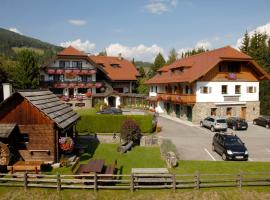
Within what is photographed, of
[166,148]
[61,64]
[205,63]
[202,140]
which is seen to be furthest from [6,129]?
[61,64]

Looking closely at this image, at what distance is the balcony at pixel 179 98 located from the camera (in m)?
41.0

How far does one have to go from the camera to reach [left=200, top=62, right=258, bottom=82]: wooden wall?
136 ft

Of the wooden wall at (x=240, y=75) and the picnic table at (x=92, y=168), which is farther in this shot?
the wooden wall at (x=240, y=75)

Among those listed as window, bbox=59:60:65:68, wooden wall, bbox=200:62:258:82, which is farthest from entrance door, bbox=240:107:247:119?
window, bbox=59:60:65:68

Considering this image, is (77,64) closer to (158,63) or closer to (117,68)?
(117,68)

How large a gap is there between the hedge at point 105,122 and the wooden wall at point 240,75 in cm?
1297

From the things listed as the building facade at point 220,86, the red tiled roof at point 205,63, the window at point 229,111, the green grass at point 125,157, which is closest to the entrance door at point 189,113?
the building facade at point 220,86

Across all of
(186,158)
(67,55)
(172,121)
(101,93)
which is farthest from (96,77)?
(186,158)

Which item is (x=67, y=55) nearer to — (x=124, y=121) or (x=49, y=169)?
(x=124, y=121)

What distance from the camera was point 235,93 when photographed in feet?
141

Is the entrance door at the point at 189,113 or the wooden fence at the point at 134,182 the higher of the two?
the entrance door at the point at 189,113

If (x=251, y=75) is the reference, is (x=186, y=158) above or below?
below

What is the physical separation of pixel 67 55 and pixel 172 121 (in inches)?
892

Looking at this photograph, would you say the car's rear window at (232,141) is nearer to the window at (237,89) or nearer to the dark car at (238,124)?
the dark car at (238,124)
